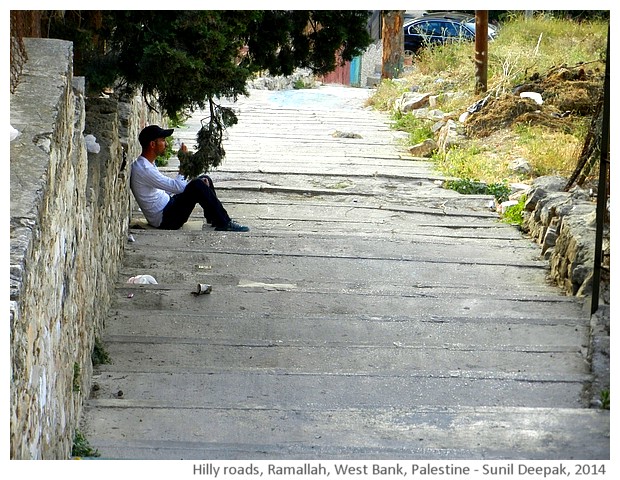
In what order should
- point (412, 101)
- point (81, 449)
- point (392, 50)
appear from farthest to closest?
point (392, 50)
point (412, 101)
point (81, 449)

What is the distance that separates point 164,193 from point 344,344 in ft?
10.7

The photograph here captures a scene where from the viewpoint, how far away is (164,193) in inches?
A: 332

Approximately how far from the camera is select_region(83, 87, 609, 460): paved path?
14.0 ft

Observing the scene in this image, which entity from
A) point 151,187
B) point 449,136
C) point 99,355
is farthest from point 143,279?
point 449,136

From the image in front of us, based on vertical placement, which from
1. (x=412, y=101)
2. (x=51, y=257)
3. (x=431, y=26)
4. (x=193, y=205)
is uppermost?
(x=431, y=26)

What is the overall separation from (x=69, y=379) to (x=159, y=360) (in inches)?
50.2

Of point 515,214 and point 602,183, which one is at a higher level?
point 602,183

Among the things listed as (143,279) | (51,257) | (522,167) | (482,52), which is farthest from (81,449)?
(482,52)

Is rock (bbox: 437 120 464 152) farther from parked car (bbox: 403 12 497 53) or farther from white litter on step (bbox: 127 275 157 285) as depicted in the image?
parked car (bbox: 403 12 497 53)

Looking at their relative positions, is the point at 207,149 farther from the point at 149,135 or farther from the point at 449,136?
the point at 449,136

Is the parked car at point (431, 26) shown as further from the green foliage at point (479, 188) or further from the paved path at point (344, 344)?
the paved path at point (344, 344)

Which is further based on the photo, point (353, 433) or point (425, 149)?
point (425, 149)

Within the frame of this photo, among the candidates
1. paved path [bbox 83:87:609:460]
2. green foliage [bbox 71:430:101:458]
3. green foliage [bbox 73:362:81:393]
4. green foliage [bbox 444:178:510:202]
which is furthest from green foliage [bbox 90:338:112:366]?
green foliage [bbox 444:178:510:202]

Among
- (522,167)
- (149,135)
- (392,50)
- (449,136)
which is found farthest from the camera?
(392,50)
